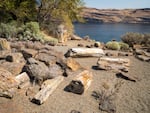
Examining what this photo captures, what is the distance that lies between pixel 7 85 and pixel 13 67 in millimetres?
1474

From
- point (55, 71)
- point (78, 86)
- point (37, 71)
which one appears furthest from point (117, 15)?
point (78, 86)

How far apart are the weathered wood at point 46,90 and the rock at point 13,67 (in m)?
1.21

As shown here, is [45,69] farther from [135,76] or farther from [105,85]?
[135,76]

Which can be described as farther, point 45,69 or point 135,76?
point 135,76

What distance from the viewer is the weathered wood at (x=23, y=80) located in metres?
8.41

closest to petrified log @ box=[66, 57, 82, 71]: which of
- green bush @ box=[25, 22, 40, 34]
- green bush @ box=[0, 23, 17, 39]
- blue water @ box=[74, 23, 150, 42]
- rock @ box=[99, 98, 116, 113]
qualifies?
rock @ box=[99, 98, 116, 113]

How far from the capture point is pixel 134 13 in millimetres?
139875

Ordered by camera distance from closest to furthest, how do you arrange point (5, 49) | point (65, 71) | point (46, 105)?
point (46, 105) < point (65, 71) < point (5, 49)

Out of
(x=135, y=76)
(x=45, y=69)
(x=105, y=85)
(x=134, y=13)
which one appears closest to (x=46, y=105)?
(x=45, y=69)

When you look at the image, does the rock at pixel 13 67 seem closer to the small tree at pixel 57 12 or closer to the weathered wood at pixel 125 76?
the weathered wood at pixel 125 76

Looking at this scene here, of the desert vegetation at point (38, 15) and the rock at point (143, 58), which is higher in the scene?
the desert vegetation at point (38, 15)

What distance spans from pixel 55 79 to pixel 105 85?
78.7 inches

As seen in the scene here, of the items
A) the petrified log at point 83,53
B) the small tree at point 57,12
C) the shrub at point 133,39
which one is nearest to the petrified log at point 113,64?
the petrified log at point 83,53

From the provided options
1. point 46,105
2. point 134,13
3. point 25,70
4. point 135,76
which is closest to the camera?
point 46,105
